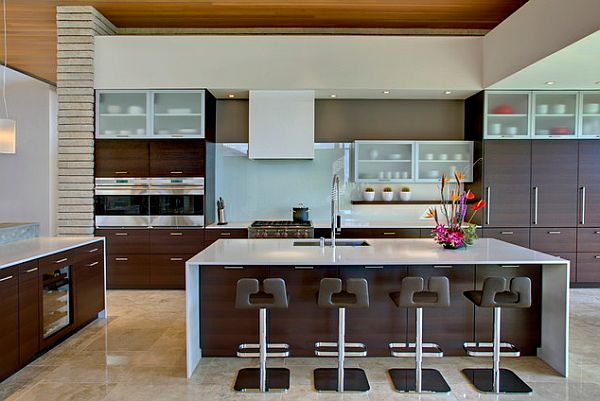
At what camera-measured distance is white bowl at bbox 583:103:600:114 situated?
5.59m

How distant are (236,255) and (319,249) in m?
0.73

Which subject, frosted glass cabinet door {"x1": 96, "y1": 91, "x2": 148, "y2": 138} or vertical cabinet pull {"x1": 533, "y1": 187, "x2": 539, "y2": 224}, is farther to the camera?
vertical cabinet pull {"x1": 533, "y1": 187, "x2": 539, "y2": 224}

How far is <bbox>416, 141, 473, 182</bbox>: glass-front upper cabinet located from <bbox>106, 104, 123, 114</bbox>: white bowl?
3979mm

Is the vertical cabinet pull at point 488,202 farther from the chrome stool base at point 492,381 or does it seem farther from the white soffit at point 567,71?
the chrome stool base at point 492,381

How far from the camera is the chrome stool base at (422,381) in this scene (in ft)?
9.75

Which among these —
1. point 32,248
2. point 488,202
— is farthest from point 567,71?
point 32,248

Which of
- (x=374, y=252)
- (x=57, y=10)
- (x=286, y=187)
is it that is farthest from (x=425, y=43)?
(x=57, y=10)

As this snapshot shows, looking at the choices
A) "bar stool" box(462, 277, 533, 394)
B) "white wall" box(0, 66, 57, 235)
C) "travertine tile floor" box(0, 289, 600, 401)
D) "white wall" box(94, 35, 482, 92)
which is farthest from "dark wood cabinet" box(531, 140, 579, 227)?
"white wall" box(0, 66, 57, 235)

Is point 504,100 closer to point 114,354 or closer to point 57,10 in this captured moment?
point 114,354

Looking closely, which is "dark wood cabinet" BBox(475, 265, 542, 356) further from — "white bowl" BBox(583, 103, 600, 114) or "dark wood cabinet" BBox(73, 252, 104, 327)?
"dark wood cabinet" BBox(73, 252, 104, 327)

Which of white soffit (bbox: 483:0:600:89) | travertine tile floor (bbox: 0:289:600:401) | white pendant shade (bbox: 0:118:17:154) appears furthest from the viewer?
white pendant shade (bbox: 0:118:17:154)

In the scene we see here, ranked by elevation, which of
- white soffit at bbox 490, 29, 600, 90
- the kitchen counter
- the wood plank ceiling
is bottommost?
the kitchen counter

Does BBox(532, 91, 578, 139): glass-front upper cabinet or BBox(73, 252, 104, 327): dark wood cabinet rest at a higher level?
BBox(532, 91, 578, 139): glass-front upper cabinet

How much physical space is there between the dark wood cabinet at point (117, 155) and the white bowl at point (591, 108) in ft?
18.6
